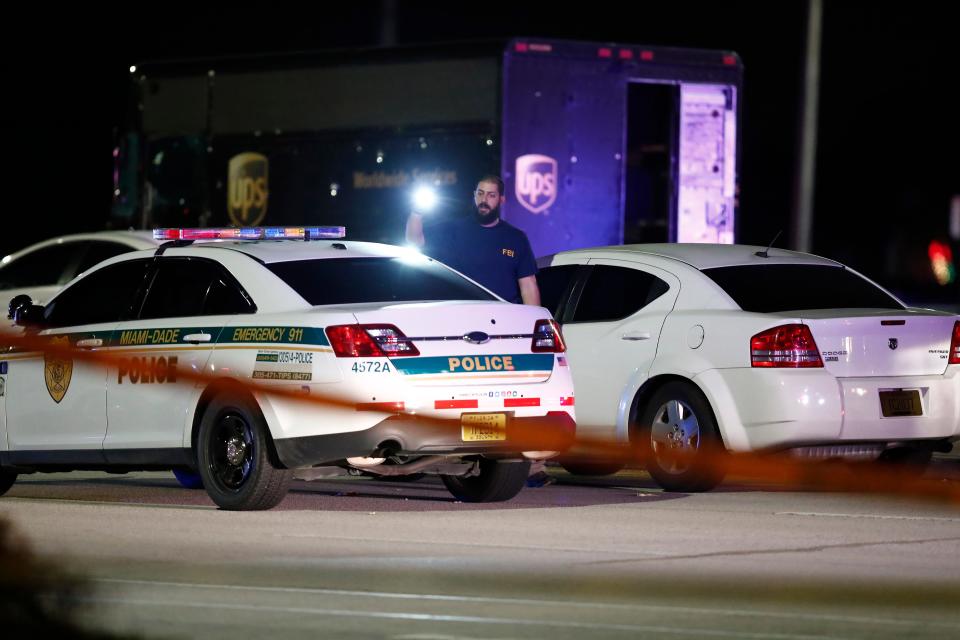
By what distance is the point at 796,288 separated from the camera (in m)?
12.9

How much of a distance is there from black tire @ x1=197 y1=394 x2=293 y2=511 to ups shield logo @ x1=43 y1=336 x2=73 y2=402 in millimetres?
1154

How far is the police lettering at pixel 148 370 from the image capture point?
11.7 m

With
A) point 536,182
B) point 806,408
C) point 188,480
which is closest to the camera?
point 806,408

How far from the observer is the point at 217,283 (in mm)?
11828

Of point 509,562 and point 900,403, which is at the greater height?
point 900,403

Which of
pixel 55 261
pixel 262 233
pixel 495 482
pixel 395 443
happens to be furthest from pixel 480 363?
pixel 55 261

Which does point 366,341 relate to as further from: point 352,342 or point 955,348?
point 955,348

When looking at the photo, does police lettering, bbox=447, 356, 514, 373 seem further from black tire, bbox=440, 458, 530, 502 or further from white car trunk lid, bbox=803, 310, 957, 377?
white car trunk lid, bbox=803, 310, 957, 377

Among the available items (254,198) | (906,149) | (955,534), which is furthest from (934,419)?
(906,149)

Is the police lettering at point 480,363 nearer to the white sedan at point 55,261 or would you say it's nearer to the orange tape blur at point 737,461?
the orange tape blur at point 737,461

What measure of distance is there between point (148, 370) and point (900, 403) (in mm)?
4242

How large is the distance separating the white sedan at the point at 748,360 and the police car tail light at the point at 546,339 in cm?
121

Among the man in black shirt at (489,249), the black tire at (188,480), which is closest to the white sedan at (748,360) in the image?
the man in black shirt at (489,249)

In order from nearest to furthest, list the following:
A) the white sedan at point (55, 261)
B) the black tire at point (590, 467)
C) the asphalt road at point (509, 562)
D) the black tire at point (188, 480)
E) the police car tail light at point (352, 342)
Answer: the asphalt road at point (509, 562)
the police car tail light at point (352, 342)
the black tire at point (188, 480)
the black tire at point (590, 467)
the white sedan at point (55, 261)
